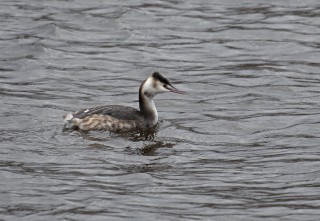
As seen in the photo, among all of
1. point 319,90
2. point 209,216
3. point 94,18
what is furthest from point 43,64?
point 209,216

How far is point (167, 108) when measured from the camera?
16516mm

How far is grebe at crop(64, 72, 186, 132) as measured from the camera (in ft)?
48.5

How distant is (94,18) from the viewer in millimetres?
21453

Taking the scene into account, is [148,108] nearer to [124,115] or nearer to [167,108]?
→ [124,115]

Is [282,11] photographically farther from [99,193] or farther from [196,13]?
[99,193]

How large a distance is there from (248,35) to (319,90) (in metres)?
3.72

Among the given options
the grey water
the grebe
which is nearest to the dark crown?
the grebe

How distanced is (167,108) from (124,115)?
159 cm

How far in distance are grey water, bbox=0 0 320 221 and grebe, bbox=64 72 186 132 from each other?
0.56 ft

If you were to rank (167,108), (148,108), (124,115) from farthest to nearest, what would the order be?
(167,108) < (148,108) < (124,115)

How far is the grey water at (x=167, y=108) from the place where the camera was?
38.8ft

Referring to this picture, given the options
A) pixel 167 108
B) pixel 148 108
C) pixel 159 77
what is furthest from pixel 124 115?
pixel 167 108

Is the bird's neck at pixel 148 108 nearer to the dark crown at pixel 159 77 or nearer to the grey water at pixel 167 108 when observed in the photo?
the grey water at pixel 167 108

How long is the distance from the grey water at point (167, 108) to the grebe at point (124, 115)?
17cm
